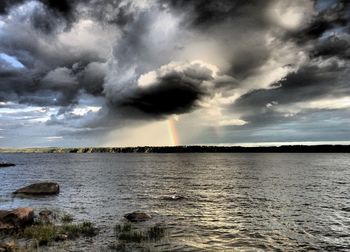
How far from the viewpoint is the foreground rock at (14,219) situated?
91.8 feet

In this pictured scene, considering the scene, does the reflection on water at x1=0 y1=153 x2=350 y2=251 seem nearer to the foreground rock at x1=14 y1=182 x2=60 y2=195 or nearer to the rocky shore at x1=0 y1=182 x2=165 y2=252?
the rocky shore at x1=0 y1=182 x2=165 y2=252

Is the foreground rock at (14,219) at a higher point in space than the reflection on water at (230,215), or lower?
higher

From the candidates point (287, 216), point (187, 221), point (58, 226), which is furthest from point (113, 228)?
point (287, 216)

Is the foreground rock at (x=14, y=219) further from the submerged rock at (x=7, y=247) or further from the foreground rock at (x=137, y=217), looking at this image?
the foreground rock at (x=137, y=217)

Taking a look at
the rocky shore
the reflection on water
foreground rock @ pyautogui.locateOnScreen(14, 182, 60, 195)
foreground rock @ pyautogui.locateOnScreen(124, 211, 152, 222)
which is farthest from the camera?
foreground rock @ pyautogui.locateOnScreen(14, 182, 60, 195)

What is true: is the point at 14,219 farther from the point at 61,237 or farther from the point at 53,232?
the point at 61,237

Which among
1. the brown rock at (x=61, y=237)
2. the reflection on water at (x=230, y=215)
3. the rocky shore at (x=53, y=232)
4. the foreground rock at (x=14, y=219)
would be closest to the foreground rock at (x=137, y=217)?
the rocky shore at (x=53, y=232)

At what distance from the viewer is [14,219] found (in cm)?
2856

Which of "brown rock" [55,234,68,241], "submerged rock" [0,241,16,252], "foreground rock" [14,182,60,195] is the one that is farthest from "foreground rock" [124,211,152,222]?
"foreground rock" [14,182,60,195]

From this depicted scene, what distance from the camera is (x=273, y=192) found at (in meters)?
56.8

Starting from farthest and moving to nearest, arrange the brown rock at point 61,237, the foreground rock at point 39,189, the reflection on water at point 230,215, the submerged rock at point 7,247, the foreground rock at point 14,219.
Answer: the foreground rock at point 39,189 → the foreground rock at point 14,219 → the reflection on water at point 230,215 → the brown rock at point 61,237 → the submerged rock at point 7,247

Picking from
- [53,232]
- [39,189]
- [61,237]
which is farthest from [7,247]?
[39,189]

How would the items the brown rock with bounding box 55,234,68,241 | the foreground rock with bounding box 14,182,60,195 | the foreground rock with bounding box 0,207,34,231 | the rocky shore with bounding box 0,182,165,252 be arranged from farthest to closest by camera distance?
the foreground rock with bounding box 14,182,60,195, the foreground rock with bounding box 0,207,34,231, the brown rock with bounding box 55,234,68,241, the rocky shore with bounding box 0,182,165,252

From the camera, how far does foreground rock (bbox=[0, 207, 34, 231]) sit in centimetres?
2798
